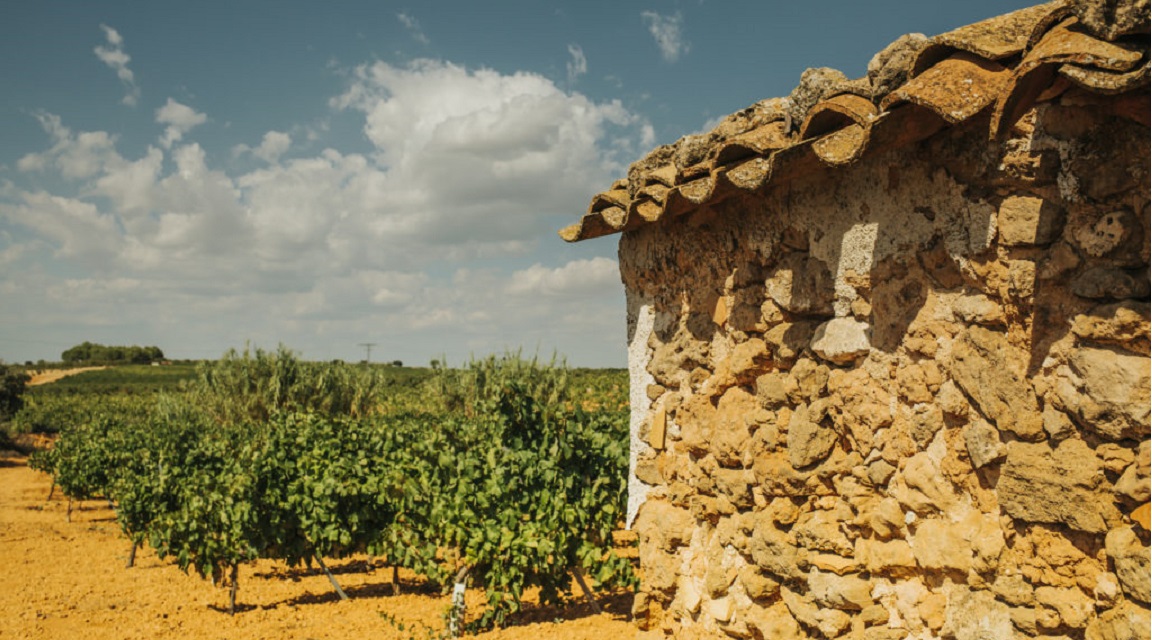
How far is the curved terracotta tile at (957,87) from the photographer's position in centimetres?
211

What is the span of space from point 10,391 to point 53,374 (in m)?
46.4

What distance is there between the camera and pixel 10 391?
38.5 metres

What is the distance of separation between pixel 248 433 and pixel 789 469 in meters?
16.0

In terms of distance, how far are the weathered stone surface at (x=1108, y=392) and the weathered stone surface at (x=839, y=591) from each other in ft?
3.60

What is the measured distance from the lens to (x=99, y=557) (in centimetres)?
1410

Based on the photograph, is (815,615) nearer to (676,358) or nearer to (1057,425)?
(1057,425)

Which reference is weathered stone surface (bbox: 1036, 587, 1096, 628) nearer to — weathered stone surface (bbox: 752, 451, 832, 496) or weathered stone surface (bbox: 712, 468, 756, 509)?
→ weathered stone surface (bbox: 752, 451, 832, 496)

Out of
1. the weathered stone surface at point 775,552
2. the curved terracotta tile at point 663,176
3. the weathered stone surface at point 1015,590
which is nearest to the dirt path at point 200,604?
the weathered stone surface at point 775,552

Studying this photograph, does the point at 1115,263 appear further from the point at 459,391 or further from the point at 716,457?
the point at 459,391

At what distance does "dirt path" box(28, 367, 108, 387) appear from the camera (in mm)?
70438

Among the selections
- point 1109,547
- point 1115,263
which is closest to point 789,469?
point 1109,547

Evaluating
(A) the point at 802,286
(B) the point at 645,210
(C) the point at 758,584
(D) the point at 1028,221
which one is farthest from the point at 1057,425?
(B) the point at 645,210

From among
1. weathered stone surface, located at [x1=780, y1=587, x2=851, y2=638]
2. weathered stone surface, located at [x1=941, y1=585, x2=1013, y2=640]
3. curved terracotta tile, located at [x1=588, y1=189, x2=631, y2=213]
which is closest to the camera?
weathered stone surface, located at [x1=941, y1=585, x2=1013, y2=640]

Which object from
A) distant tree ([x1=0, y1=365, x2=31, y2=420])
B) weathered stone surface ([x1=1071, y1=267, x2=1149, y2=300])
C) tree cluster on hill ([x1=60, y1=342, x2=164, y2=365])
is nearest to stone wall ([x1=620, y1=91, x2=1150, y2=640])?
weathered stone surface ([x1=1071, y1=267, x2=1149, y2=300])
